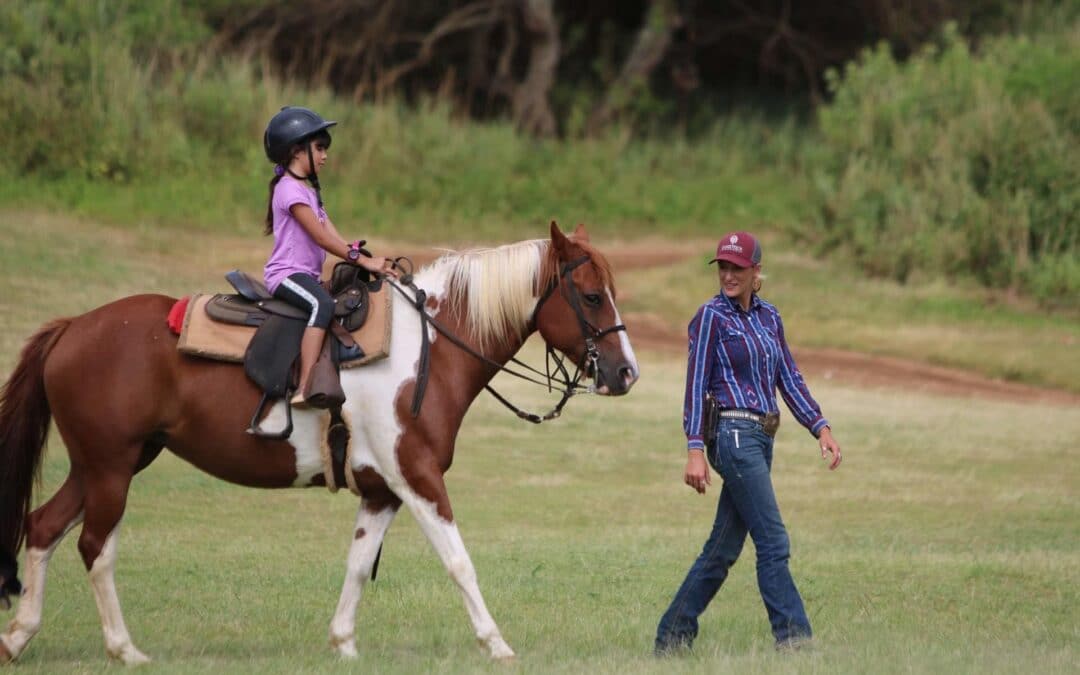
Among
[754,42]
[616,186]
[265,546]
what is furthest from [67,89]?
[754,42]

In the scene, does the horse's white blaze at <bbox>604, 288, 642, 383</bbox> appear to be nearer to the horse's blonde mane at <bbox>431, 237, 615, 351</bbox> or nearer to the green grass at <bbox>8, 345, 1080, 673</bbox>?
the horse's blonde mane at <bbox>431, 237, 615, 351</bbox>

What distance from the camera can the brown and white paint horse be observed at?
25.2ft

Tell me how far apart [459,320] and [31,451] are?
2.30 m

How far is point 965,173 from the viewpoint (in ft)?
82.4

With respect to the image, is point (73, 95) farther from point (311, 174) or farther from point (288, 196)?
point (288, 196)

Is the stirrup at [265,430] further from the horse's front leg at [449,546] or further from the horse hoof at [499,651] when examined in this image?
the horse hoof at [499,651]

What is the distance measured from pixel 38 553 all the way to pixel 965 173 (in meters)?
19.9

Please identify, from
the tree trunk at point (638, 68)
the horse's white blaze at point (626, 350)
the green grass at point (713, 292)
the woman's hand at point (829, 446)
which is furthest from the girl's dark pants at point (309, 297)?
the tree trunk at point (638, 68)

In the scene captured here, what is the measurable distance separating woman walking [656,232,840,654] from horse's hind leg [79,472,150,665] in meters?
2.75

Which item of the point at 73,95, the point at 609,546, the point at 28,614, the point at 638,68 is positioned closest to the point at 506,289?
the point at 28,614

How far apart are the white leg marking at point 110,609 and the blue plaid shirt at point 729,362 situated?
286cm

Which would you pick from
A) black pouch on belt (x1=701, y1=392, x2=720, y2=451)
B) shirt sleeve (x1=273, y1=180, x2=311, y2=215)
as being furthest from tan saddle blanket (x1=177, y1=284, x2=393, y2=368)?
black pouch on belt (x1=701, y1=392, x2=720, y2=451)

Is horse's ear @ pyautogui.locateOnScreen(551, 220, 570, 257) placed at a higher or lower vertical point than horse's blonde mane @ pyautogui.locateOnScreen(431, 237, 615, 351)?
higher

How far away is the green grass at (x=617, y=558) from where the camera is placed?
8117 millimetres
